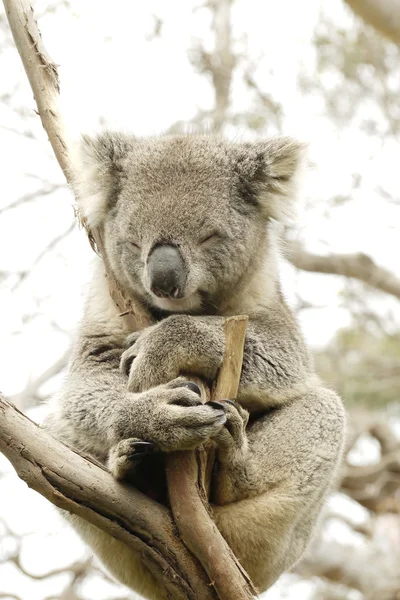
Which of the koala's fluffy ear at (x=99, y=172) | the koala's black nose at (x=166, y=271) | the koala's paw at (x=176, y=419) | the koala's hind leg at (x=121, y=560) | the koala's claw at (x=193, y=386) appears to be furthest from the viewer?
the koala's fluffy ear at (x=99, y=172)

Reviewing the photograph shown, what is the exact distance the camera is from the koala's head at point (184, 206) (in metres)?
3.33

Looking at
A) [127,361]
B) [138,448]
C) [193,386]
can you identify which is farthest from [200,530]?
[127,361]

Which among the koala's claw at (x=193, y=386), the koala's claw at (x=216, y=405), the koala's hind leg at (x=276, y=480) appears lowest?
the koala's hind leg at (x=276, y=480)

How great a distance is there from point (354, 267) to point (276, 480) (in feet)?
22.7

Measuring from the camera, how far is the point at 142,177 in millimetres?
3602

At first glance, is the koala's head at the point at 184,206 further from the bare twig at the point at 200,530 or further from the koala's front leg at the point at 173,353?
the bare twig at the point at 200,530

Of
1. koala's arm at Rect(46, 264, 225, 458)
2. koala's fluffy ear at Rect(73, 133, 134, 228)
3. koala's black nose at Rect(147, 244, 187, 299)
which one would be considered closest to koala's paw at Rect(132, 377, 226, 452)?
koala's arm at Rect(46, 264, 225, 458)

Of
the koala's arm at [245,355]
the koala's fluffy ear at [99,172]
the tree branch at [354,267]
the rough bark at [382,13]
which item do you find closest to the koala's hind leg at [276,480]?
the koala's arm at [245,355]

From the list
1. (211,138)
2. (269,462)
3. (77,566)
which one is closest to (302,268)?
(77,566)

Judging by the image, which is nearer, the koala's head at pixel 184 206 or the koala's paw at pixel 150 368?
the koala's paw at pixel 150 368

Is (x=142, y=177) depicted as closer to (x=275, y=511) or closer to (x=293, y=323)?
(x=293, y=323)

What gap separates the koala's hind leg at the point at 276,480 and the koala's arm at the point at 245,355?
0.13 meters

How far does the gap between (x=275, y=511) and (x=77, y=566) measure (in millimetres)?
5542

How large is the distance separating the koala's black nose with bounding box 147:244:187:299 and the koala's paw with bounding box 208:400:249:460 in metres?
0.57
